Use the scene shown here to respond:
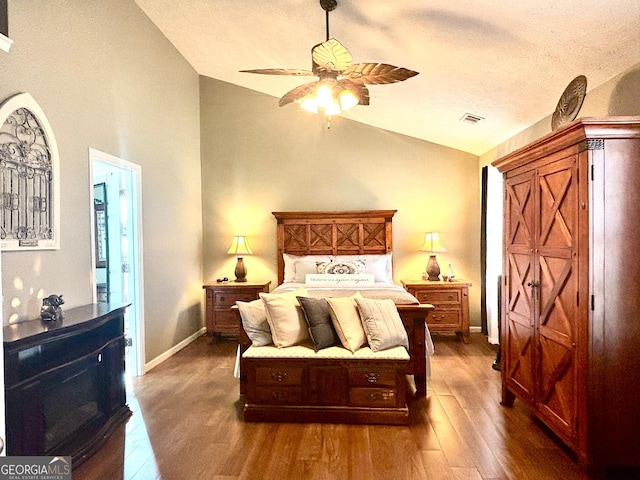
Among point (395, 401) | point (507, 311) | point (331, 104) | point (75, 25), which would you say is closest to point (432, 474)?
point (395, 401)

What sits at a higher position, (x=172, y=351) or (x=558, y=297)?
(x=558, y=297)

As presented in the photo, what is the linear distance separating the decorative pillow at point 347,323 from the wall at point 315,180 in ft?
8.77

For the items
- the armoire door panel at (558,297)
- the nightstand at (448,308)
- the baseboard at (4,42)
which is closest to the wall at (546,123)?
the nightstand at (448,308)

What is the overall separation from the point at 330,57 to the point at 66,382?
8.92 ft

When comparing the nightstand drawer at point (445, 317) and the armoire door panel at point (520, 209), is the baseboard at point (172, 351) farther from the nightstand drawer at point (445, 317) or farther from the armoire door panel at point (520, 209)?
the armoire door panel at point (520, 209)

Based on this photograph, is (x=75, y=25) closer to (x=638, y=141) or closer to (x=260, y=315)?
(x=260, y=315)

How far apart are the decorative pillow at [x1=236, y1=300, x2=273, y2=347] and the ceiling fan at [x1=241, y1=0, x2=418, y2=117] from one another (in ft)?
5.59

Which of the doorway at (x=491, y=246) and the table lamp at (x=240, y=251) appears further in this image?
the table lamp at (x=240, y=251)

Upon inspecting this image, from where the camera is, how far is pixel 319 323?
10.6 feet

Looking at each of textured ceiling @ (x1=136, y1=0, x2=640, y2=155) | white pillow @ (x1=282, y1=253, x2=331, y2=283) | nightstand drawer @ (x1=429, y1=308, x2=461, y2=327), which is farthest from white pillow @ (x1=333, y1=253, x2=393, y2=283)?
textured ceiling @ (x1=136, y1=0, x2=640, y2=155)

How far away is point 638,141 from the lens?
2.23m

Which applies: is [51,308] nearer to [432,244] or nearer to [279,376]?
[279,376]

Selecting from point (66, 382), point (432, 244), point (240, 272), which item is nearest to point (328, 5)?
point (66, 382)

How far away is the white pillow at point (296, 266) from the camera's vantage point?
5438 millimetres
